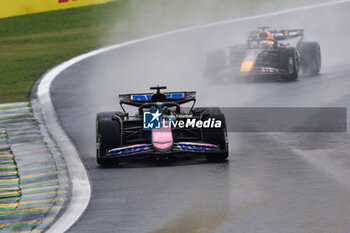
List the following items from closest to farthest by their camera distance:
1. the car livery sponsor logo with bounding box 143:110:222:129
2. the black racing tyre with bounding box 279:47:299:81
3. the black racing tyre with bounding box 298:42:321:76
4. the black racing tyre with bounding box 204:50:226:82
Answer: the car livery sponsor logo with bounding box 143:110:222:129 → the black racing tyre with bounding box 279:47:299:81 → the black racing tyre with bounding box 204:50:226:82 → the black racing tyre with bounding box 298:42:321:76

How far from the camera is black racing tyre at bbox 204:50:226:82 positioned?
2183 cm

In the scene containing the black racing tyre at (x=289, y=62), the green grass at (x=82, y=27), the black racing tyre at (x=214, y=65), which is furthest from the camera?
the green grass at (x=82, y=27)

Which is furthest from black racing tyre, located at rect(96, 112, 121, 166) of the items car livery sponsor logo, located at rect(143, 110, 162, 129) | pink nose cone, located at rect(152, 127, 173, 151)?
pink nose cone, located at rect(152, 127, 173, 151)

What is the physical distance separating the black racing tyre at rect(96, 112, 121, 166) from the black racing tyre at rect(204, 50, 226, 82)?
10.2 m

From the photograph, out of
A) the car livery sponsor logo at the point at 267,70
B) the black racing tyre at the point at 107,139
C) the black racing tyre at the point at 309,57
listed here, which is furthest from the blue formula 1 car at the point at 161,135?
the black racing tyre at the point at 309,57

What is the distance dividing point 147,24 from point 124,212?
23.9 m

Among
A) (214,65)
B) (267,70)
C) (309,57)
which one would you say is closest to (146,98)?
(267,70)

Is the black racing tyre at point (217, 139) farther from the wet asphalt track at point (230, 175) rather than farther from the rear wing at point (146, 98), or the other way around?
the rear wing at point (146, 98)

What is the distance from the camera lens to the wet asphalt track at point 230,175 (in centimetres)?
824

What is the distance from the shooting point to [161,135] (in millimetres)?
11570

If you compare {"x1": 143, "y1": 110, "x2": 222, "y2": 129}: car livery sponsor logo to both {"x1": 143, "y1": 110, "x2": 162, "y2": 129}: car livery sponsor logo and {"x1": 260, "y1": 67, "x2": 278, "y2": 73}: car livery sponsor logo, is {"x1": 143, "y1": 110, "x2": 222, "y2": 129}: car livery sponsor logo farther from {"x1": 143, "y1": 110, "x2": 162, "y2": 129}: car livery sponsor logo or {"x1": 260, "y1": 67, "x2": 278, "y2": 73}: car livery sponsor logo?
{"x1": 260, "y1": 67, "x2": 278, "y2": 73}: car livery sponsor logo

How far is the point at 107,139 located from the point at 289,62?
34.5 feet

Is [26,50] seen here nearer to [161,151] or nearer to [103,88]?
[103,88]

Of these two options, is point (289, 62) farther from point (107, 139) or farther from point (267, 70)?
point (107, 139)
